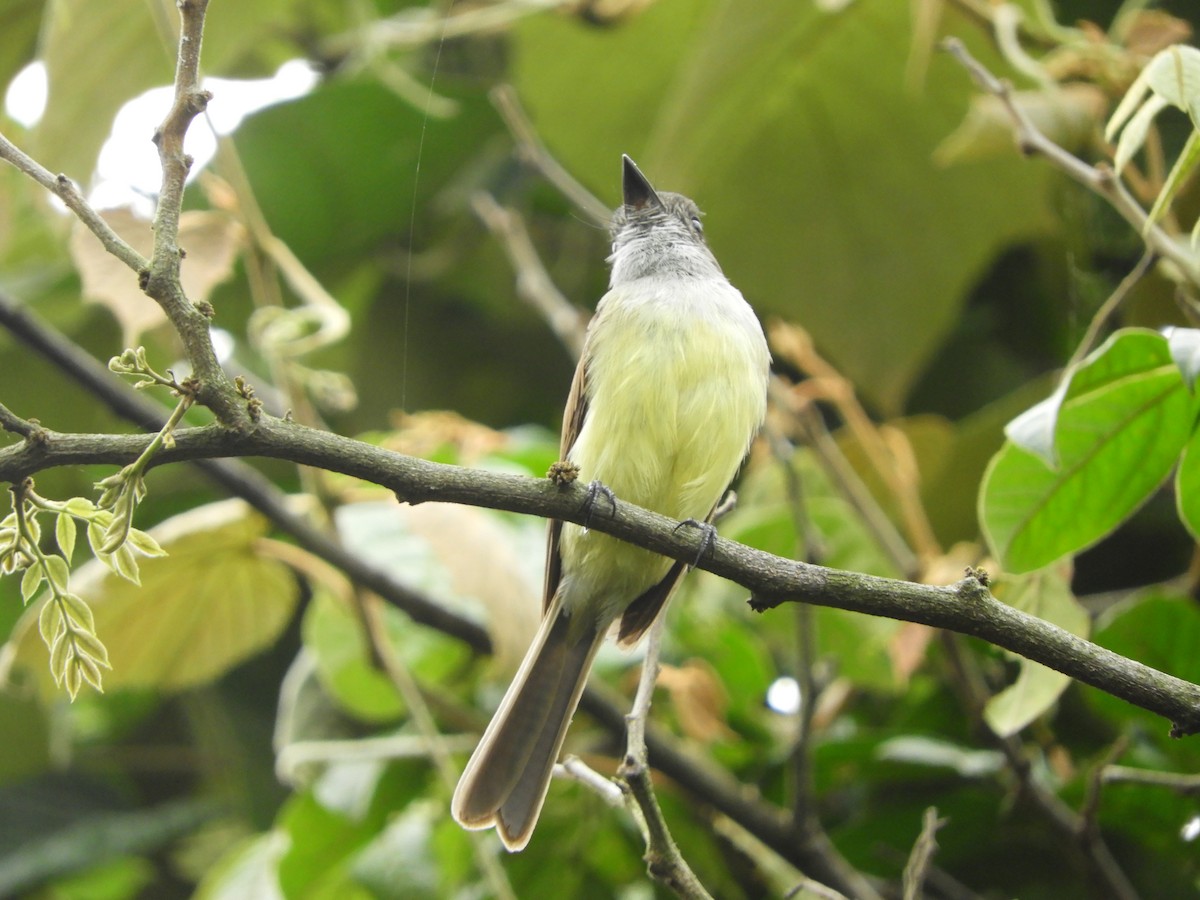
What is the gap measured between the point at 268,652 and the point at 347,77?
1513mm

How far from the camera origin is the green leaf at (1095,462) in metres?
1.72

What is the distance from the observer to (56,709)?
320 centimetres

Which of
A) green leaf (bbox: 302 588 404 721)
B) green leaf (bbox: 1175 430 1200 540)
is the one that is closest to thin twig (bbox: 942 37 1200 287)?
green leaf (bbox: 1175 430 1200 540)

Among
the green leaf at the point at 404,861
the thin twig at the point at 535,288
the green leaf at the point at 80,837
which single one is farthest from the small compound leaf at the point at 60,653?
the green leaf at the point at 80,837

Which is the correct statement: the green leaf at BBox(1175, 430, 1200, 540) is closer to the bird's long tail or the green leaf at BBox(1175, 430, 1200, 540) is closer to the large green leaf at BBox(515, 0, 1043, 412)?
the bird's long tail

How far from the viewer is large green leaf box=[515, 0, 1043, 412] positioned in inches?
115

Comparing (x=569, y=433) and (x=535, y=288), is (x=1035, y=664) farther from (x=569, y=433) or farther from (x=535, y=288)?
(x=535, y=288)

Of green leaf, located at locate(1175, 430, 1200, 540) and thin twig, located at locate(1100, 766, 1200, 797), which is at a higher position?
green leaf, located at locate(1175, 430, 1200, 540)

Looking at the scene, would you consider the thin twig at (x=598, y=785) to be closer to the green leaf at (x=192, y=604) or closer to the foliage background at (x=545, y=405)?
the foliage background at (x=545, y=405)

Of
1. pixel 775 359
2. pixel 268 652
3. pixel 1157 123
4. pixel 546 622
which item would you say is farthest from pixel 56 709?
pixel 1157 123

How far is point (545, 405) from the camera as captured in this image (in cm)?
366

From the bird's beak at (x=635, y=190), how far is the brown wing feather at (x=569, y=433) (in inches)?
21.5

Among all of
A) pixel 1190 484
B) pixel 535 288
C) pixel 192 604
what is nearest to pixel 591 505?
pixel 1190 484

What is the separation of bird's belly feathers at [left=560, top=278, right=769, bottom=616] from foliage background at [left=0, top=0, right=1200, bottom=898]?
21 centimetres
